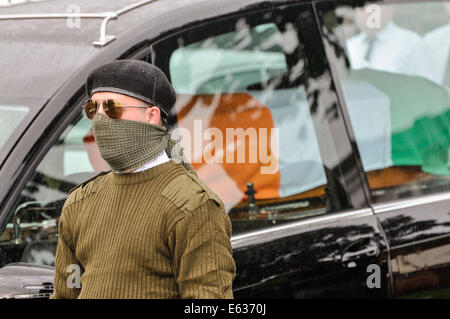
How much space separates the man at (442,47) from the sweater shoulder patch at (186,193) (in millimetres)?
1836

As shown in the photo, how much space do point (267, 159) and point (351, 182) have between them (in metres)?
0.32

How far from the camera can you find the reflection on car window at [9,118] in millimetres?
2684

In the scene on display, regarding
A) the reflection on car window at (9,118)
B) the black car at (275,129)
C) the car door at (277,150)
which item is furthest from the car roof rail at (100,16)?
the reflection on car window at (9,118)

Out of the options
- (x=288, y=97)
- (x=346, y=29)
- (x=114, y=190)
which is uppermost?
(x=346, y=29)

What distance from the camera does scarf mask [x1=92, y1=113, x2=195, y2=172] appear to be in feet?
6.82

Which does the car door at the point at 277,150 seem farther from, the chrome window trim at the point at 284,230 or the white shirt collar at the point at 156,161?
the white shirt collar at the point at 156,161

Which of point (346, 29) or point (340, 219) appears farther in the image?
point (346, 29)

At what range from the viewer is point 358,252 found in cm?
309

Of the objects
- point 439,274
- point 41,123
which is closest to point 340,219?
point 439,274

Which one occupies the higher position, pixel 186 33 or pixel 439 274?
pixel 186 33

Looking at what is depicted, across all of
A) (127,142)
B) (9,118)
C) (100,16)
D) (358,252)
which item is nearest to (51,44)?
(100,16)

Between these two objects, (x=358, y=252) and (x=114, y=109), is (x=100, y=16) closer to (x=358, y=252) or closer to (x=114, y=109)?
(x=114, y=109)
